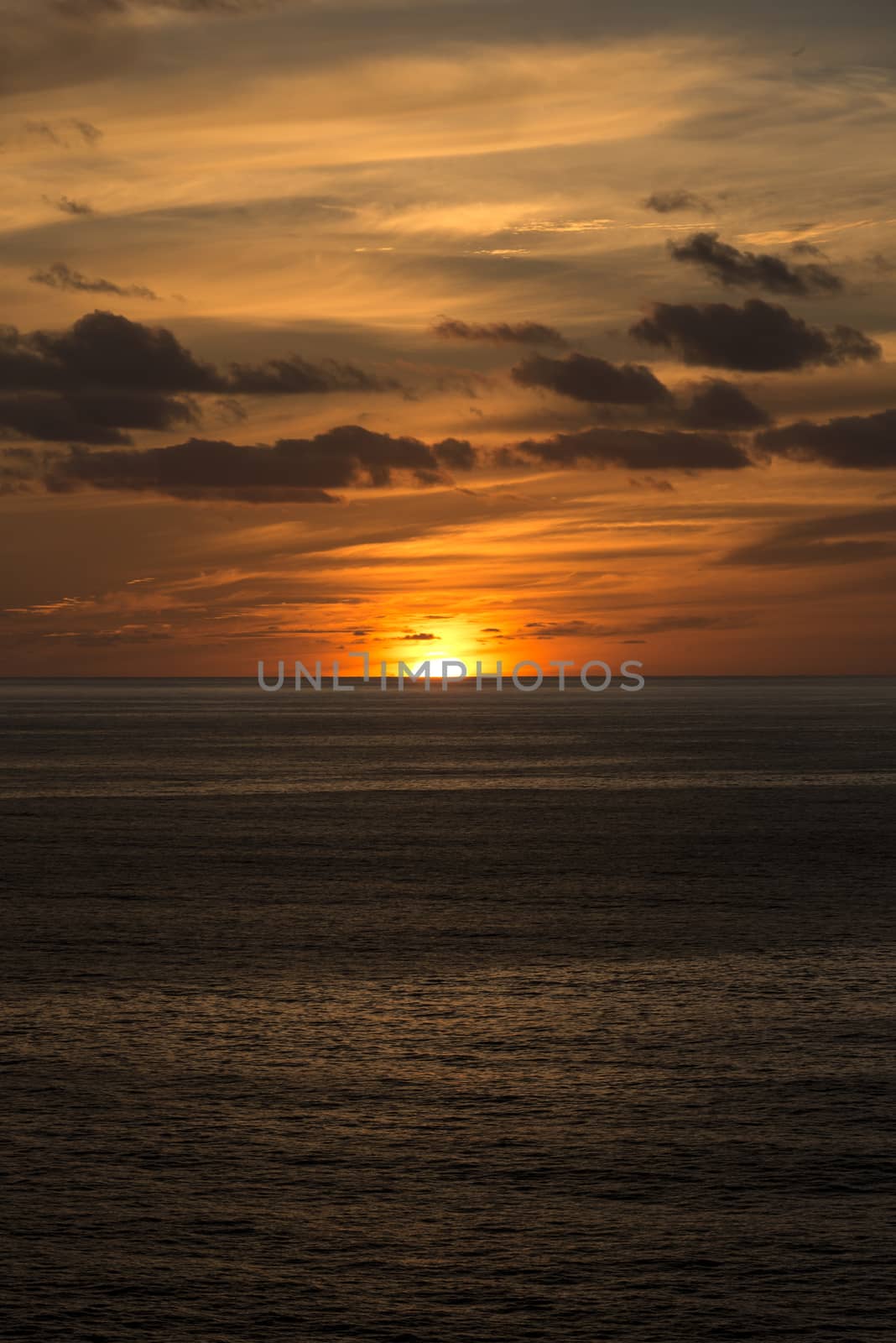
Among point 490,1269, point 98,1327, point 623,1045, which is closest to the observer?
point 98,1327

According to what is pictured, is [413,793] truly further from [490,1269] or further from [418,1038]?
[490,1269]

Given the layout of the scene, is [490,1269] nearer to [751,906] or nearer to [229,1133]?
[229,1133]

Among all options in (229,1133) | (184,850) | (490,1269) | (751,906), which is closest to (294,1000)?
(229,1133)

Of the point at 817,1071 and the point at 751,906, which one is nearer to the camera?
the point at 817,1071

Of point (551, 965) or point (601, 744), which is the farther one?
point (601, 744)

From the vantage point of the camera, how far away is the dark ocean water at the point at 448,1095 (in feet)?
39.1

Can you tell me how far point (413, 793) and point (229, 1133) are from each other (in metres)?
51.0

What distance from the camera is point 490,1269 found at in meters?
12.3

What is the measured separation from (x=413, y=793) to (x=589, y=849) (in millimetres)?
24235

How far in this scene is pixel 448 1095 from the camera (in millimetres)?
17281

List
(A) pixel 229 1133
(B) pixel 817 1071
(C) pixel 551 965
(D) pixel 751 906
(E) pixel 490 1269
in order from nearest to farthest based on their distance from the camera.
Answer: (E) pixel 490 1269, (A) pixel 229 1133, (B) pixel 817 1071, (C) pixel 551 965, (D) pixel 751 906

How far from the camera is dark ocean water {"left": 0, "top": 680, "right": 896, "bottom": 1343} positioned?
11930mm

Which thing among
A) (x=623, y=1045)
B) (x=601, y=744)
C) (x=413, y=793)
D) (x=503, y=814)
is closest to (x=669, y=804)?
(x=503, y=814)

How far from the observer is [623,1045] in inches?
769
